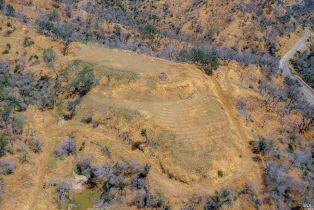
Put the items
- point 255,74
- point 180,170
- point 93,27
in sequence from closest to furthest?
point 180,170
point 255,74
point 93,27

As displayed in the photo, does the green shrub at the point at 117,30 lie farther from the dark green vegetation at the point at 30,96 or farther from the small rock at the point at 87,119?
the small rock at the point at 87,119

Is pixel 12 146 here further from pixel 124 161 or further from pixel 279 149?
pixel 279 149

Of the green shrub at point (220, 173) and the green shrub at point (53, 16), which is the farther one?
the green shrub at point (53, 16)

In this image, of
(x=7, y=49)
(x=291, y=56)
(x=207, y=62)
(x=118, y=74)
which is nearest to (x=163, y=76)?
(x=118, y=74)

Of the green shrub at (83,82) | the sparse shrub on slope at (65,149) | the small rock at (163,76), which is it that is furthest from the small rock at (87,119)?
the small rock at (163,76)

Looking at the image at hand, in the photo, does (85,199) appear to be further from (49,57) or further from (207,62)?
(207,62)

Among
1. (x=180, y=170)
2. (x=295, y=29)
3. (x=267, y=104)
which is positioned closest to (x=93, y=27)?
(x=267, y=104)
